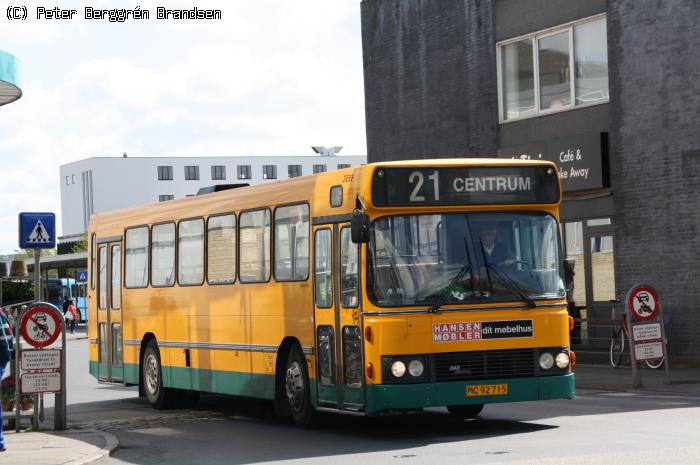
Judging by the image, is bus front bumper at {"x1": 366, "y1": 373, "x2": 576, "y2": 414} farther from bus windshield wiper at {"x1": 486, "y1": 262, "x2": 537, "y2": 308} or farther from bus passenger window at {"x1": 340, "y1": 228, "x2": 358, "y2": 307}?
bus passenger window at {"x1": 340, "y1": 228, "x2": 358, "y2": 307}

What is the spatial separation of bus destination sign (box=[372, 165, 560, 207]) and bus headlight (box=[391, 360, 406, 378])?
161 cm

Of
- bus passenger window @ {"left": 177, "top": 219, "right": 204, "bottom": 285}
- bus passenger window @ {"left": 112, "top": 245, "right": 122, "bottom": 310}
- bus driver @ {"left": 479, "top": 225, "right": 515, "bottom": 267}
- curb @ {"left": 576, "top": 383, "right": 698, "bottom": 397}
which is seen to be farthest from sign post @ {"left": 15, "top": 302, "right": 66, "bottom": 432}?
curb @ {"left": 576, "top": 383, "right": 698, "bottom": 397}

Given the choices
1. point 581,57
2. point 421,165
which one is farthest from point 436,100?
point 421,165

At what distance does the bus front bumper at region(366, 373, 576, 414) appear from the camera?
1381 cm

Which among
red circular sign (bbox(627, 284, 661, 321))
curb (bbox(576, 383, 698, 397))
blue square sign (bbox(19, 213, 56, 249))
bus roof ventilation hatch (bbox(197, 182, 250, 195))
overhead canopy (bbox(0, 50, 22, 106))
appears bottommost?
curb (bbox(576, 383, 698, 397))

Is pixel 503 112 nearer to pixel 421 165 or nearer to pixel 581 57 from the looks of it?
pixel 581 57

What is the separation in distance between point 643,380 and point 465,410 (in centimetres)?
606

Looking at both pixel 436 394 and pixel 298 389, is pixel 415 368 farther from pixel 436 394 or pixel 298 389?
pixel 298 389

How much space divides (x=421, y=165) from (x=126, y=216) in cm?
821

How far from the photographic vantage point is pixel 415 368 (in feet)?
45.6

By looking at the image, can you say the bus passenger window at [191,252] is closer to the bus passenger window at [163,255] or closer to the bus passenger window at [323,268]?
the bus passenger window at [163,255]

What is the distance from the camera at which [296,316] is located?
51.5 ft

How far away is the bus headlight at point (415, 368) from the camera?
1387cm

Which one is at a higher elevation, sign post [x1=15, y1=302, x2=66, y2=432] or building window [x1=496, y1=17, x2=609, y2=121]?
building window [x1=496, y1=17, x2=609, y2=121]
